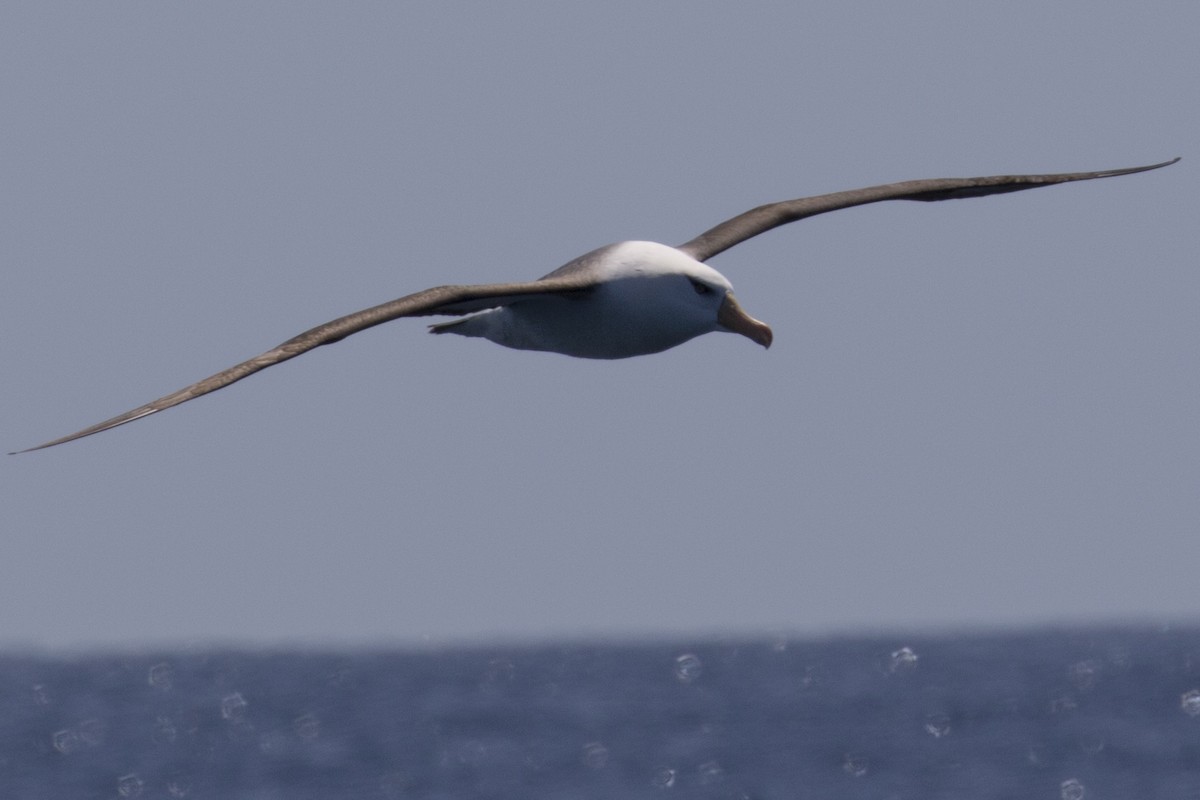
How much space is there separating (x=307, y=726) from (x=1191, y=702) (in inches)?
722

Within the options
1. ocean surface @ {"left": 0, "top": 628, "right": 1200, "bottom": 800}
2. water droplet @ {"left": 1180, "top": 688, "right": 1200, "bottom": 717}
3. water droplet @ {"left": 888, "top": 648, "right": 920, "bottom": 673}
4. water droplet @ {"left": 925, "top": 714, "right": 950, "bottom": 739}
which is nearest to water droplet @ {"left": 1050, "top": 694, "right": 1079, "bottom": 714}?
ocean surface @ {"left": 0, "top": 628, "right": 1200, "bottom": 800}

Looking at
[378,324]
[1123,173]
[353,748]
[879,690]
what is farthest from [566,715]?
[378,324]

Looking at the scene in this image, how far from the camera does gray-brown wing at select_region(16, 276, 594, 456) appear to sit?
1044 cm

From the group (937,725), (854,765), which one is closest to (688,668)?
(937,725)

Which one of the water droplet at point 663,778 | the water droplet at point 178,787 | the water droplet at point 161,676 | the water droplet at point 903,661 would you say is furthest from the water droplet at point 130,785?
the water droplet at point 903,661

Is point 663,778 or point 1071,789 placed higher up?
point 663,778

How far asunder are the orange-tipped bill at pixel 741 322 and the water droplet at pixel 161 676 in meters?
53.7

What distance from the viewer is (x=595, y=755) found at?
3600cm

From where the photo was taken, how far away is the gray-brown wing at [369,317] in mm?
10438

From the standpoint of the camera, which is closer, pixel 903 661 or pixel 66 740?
pixel 66 740

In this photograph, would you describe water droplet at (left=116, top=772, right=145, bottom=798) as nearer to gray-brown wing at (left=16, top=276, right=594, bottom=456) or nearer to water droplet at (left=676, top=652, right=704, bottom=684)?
gray-brown wing at (left=16, top=276, right=594, bottom=456)

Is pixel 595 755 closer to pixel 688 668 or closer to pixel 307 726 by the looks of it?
pixel 307 726

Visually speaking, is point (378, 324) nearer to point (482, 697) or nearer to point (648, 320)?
point (648, 320)

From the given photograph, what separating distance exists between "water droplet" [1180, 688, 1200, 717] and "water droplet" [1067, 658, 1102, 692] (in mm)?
4562
